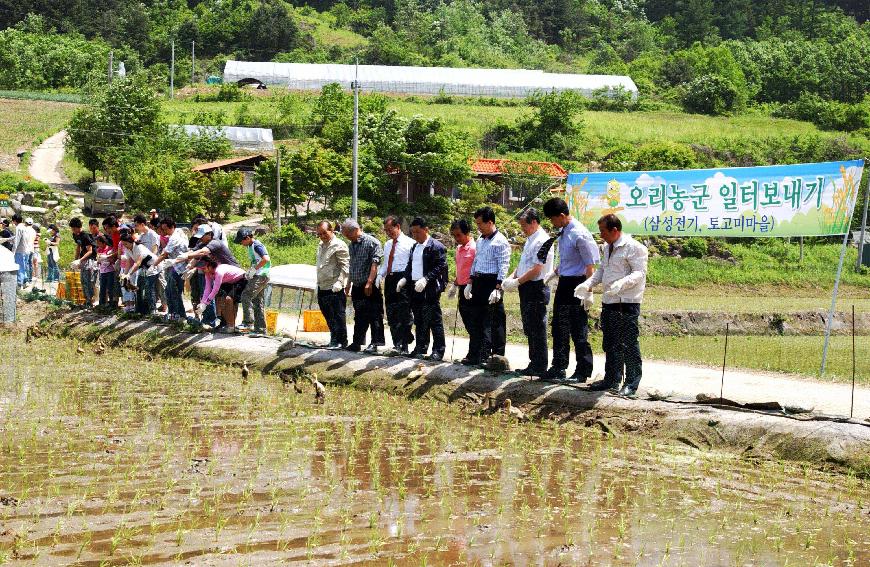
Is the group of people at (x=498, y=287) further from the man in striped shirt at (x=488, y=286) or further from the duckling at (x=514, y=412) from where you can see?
the duckling at (x=514, y=412)

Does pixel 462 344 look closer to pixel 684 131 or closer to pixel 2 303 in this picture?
pixel 2 303

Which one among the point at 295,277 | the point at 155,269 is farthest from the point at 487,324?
the point at 295,277

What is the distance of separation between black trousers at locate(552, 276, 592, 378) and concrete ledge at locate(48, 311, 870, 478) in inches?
13.7

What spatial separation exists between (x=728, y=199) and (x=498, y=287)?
6.03m

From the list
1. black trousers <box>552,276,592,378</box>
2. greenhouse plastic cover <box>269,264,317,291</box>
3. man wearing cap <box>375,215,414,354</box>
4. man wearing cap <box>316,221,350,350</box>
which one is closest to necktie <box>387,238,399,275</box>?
man wearing cap <box>375,215,414,354</box>

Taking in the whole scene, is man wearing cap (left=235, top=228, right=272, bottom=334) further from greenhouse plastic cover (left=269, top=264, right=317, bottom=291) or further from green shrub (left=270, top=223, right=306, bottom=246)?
green shrub (left=270, top=223, right=306, bottom=246)

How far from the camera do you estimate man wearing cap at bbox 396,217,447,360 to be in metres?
11.8

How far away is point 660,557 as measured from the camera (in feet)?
19.3

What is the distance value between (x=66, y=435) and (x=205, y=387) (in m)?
2.82

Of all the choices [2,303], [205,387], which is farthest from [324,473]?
[2,303]

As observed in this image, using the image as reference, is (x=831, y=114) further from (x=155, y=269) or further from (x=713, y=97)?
(x=155, y=269)

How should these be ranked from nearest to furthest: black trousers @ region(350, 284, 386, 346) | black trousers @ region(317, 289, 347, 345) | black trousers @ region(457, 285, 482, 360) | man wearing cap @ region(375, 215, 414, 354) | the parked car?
black trousers @ region(457, 285, 482, 360) < man wearing cap @ region(375, 215, 414, 354) < black trousers @ region(350, 284, 386, 346) < black trousers @ region(317, 289, 347, 345) < the parked car

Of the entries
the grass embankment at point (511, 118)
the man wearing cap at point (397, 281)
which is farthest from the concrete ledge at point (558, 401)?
the grass embankment at point (511, 118)

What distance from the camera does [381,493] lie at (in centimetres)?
715
